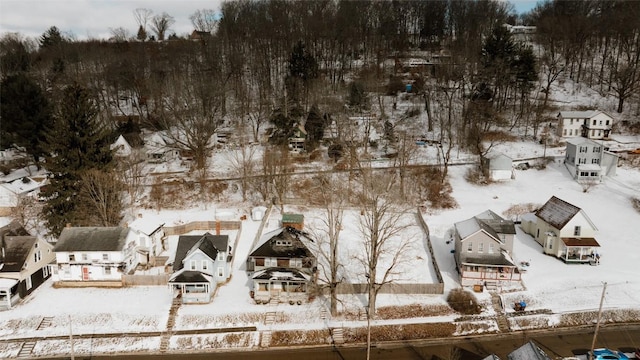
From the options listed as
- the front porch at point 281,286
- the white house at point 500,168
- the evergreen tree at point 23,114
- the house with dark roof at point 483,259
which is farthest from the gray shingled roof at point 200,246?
the white house at point 500,168

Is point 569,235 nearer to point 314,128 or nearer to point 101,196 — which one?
point 314,128

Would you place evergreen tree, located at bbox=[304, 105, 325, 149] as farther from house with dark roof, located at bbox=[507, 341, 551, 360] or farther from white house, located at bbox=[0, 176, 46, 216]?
house with dark roof, located at bbox=[507, 341, 551, 360]

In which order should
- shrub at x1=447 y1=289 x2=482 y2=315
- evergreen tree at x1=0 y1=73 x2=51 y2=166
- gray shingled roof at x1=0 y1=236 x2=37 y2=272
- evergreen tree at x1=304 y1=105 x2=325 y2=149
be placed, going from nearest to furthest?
shrub at x1=447 y1=289 x2=482 y2=315
gray shingled roof at x1=0 y1=236 x2=37 y2=272
evergreen tree at x1=0 y1=73 x2=51 y2=166
evergreen tree at x1=304 y1=105 x2=325 y2=149

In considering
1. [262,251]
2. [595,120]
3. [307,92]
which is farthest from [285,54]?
[262,251]

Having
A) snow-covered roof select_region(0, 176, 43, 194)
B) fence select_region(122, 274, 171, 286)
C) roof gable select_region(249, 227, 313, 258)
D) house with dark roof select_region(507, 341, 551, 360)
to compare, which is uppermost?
snow-covered roof select_region(0, 176, 43, 194)

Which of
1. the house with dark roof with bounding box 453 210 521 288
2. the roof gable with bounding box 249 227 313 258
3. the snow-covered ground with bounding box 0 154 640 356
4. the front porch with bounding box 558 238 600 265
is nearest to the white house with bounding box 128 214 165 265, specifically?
the snow-covered ground with bounding box 0 154 640 356

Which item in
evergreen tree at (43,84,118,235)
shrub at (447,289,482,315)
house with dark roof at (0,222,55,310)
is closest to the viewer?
shrub at (447,289,482,315)

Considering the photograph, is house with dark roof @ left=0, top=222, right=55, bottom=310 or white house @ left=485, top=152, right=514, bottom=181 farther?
white house @ left=485, top=152, right=514, bottom=181

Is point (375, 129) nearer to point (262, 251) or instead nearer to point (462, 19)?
point (262, 251)
